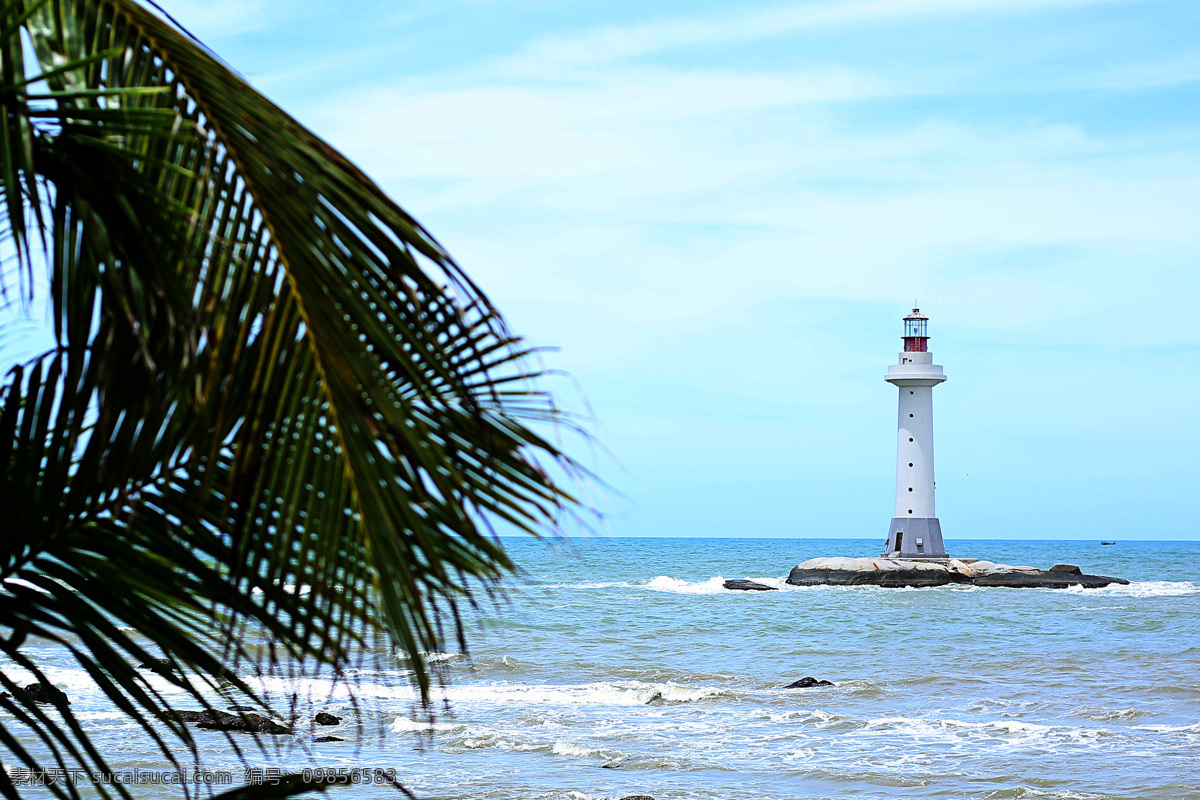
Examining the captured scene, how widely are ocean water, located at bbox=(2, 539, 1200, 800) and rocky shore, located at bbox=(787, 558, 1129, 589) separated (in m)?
9.48

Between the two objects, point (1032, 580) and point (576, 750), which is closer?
point (576, 750)

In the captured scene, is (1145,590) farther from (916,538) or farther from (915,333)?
(915,333)

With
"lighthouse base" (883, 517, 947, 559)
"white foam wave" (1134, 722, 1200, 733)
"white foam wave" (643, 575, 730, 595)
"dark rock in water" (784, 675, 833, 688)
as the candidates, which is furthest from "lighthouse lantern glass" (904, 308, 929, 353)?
"white foam wave" (1134, 722, 1200, 733)

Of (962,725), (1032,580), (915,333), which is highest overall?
(915,333)

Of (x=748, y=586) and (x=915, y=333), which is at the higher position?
(x=915, y=333)

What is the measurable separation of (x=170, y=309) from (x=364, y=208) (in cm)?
33

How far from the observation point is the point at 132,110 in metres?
1.52

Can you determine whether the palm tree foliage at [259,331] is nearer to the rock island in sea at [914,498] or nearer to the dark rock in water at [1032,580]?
the rock island in sea at [914,498]

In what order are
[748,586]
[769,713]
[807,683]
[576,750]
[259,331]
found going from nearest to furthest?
[259,331], [576,750], [769,713], [807,683], [748,586]

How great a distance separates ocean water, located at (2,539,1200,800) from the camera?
10570 mm

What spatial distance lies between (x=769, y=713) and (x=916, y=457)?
2733 centimetres

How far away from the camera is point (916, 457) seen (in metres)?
40.6

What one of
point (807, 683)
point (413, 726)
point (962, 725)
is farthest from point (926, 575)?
point (413, 726)

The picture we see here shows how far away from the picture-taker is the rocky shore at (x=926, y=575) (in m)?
39.7
